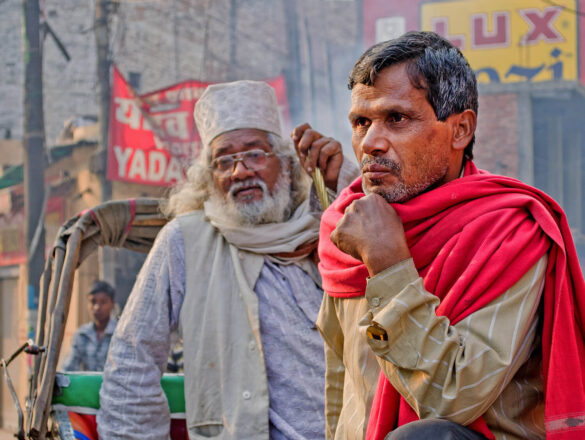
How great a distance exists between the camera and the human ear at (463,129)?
2.06m

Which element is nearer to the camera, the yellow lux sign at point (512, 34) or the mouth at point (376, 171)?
the mouth at point (376, 171)

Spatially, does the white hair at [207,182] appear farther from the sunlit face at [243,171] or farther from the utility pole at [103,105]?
the utility pole at [103,105]

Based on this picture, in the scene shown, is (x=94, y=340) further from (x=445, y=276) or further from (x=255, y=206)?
(x=445, y=276)

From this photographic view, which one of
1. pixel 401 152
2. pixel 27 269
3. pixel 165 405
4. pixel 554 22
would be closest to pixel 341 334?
pixel 401 152

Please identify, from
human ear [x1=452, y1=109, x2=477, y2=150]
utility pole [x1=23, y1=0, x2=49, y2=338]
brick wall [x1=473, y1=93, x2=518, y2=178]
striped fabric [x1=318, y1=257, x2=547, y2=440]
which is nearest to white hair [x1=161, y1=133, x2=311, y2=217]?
human ear [x1=452, y1=109, x2=477, y2=150]

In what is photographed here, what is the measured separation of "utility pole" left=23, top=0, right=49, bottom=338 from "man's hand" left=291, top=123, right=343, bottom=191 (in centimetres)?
801

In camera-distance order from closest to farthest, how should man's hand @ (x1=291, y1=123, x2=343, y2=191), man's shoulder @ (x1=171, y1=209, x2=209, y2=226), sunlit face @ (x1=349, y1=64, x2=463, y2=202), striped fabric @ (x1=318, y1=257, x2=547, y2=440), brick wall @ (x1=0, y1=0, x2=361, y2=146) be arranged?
striped fabric @ (x1=318, y1=257, x2=547, y2=440), sunlit face @ (x1=349, y1=64, x2=463, y2=202), man's hand @ (x1=291, y1=123, x2=343, y2=191), man's shoulder @ (x1=171, y1=209, x2=209, y2=226), brick wall @ (x1=0, y1=0, x2=361, y2=146)

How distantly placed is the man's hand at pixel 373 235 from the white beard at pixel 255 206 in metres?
2.00

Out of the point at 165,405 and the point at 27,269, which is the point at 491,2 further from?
the point at 165,405

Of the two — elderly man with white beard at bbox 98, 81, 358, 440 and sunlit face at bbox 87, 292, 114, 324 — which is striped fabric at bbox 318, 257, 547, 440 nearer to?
elderly man with white beard at bbox 98, 81, 358, 440

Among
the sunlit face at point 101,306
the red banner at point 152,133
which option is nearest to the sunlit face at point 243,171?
the sunlit face at point 101,306

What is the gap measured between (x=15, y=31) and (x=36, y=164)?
80.3 inches

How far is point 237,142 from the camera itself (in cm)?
413

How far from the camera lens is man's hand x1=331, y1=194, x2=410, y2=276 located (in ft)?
6.16
